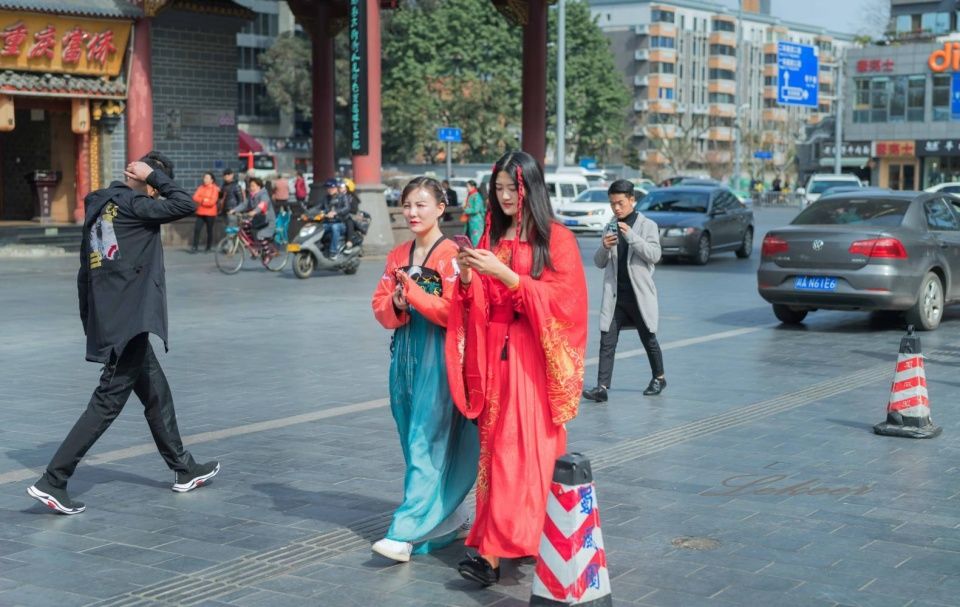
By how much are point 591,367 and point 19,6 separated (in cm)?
1659

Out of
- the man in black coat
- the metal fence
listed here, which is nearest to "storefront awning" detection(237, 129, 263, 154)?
the metal fence

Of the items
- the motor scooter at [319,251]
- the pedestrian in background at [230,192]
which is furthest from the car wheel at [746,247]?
the pedestrian in background at [230,192]

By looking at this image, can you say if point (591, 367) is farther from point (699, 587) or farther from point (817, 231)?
point (699, 587)

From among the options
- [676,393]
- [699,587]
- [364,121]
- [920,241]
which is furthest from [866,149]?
[699,587]

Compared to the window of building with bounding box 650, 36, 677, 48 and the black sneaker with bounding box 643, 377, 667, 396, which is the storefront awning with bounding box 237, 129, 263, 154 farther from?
the black sneaker with bounding box 643, 377, 667, 396

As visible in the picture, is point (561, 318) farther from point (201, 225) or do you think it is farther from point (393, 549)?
point (201, 225)

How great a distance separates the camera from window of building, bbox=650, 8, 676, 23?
349 ft

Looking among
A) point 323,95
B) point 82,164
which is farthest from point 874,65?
point 82,164

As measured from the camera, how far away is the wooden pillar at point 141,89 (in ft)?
84.6

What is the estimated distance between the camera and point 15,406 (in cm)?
935

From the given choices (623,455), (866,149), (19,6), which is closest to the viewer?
(623,455)

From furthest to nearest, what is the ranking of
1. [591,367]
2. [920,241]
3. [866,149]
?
[866,149]
[920,241]
[591,367]

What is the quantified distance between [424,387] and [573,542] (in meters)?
1.37

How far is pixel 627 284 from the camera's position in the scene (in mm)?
9828
